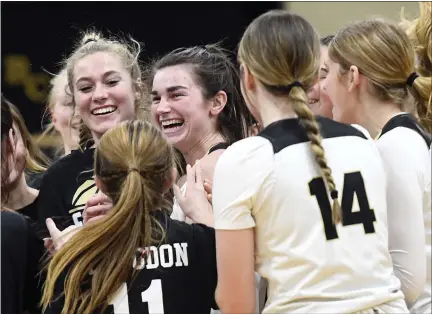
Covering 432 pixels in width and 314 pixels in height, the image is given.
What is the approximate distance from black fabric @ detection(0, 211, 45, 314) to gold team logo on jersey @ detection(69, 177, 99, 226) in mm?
413

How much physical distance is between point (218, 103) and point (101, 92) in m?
0.47

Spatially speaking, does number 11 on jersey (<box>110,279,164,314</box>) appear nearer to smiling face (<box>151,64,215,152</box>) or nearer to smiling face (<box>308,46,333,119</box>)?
smiling face (<box>151,64,215,152</box>)

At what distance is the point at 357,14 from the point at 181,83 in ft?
12.4

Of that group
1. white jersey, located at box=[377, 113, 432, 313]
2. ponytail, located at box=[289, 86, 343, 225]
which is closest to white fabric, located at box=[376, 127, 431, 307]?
white jersey, located at box=[377, 113, 432, 313]

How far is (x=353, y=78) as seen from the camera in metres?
2.49

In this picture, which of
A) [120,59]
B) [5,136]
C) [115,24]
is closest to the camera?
[5,136]

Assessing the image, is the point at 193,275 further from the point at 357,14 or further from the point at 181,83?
the point at 357,14

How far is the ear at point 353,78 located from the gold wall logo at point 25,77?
4003 mm

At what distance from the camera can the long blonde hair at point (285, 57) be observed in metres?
2.20

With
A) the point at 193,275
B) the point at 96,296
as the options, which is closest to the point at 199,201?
the point at 193,275

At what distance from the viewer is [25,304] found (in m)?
2.70

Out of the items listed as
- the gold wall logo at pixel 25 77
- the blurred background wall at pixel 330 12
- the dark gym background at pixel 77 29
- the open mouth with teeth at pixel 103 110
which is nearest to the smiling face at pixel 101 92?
the open mouth with teeth at pixel 103 110

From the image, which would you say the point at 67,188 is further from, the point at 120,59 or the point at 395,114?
the point at 395,114

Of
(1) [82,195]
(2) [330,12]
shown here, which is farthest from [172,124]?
(2) [330,12]
